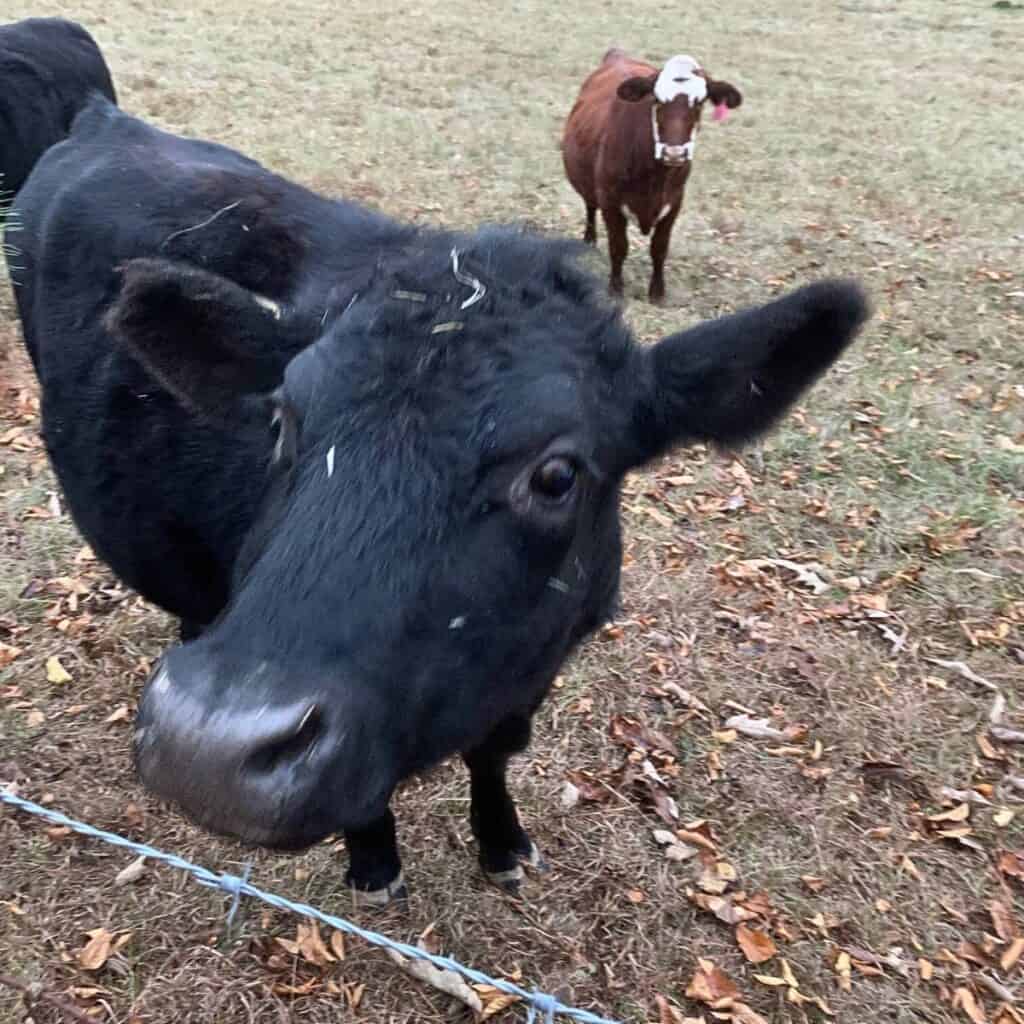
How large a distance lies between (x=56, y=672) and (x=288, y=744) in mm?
3060

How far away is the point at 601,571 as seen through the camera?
265 cm

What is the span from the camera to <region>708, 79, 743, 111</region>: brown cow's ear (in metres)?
8.75

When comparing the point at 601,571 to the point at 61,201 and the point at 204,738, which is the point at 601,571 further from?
the point at 61,201

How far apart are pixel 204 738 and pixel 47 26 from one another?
753 centimetres

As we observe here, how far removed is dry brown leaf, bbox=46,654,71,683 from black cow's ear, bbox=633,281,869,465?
304cm

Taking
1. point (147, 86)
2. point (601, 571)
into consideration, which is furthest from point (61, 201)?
point (147, 86)

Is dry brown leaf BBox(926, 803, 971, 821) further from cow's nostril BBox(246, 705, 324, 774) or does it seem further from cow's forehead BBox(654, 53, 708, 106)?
cow's forehead BBox(654, 53, 708, 106)

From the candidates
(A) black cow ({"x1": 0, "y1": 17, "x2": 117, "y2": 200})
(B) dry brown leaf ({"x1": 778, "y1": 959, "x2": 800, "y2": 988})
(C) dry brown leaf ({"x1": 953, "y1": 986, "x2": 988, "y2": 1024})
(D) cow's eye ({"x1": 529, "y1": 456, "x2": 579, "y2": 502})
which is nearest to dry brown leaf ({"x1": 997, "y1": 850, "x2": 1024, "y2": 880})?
(C) dry brown leaf ({"x1": 953, "y1": 986, "x2": 988, "y2": 1024})

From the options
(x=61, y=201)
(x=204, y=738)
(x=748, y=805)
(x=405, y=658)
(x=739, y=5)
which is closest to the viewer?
(x=204, y=738)

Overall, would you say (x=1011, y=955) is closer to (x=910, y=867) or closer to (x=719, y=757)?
(x=910, y=867)

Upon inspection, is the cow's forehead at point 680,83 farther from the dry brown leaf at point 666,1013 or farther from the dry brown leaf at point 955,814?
the dry brown leaf at point 666,1013

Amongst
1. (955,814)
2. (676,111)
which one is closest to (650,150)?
(676,111)

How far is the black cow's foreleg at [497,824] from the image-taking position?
3264 mm

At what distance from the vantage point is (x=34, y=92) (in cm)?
670
